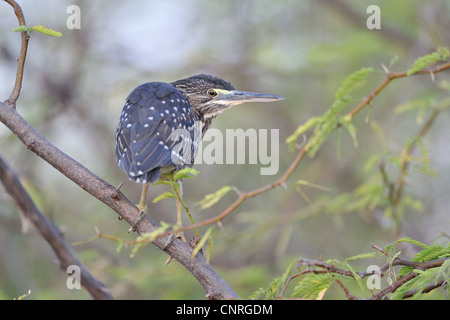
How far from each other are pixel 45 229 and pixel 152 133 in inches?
32.2

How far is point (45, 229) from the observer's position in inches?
115

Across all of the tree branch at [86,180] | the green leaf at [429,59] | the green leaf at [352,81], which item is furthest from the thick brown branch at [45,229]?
the green leaf at [429,59]

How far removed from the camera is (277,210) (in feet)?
19.9

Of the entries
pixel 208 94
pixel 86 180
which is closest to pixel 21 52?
pixel 86 180

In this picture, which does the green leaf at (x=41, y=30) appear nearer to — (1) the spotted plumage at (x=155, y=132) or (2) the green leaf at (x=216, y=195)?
(1) the spotted plumage at (x=155, y=132)

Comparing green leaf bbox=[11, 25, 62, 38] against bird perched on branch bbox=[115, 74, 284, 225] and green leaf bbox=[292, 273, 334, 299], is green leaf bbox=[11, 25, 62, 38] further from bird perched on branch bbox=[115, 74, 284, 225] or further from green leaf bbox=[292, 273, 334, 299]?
green leaf bbox=[292, 273, 334, 299]

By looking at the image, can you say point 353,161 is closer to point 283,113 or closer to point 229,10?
point 283,113

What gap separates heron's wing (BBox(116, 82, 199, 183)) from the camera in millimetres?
2941

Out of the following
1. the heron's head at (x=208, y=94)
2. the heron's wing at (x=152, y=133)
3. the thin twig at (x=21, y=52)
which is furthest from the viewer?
the heron's head at (x=208, y=94)

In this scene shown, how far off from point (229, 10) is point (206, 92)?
298cm

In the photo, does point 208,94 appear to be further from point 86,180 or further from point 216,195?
point 216,195

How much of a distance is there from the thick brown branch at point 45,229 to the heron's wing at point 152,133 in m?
0.53

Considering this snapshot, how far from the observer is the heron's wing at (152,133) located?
2941 millimetres

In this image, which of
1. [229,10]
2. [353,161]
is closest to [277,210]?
[353,161]
